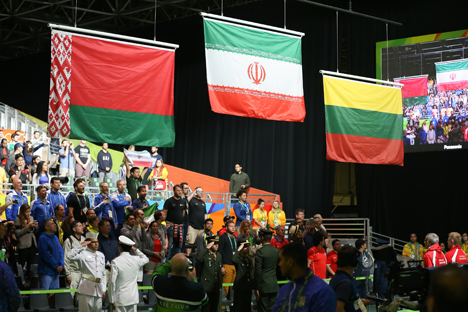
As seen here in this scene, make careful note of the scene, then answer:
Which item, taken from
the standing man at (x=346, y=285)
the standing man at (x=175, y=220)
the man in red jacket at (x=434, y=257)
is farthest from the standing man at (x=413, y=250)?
the standing man at (x=346, y=285)

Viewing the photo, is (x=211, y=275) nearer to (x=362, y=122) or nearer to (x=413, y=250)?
(x=362, y=122)

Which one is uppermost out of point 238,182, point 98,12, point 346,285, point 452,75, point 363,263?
point 98,12

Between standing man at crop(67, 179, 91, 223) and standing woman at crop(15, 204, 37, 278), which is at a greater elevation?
standing man at crop(67, 179, 91, 223)

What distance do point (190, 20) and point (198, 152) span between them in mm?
5968

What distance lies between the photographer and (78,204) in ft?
34.2

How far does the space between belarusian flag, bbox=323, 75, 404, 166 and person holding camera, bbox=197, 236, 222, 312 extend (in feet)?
15.1

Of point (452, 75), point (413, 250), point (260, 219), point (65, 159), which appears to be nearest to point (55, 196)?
point (65, 159)

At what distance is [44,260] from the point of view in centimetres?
875

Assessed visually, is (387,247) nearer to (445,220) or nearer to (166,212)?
(166,212)

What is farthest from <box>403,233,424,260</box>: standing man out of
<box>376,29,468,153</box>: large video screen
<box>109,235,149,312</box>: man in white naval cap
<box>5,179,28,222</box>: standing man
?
<box>5,179,28,222</box>: standing man

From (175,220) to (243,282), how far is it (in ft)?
11.1

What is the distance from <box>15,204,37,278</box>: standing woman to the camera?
934cm

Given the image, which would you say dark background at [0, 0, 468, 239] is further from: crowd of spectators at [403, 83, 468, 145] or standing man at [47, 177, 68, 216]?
standing man at [47, 177, 68, 216]

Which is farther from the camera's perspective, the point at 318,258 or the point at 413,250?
the point at 413,250
